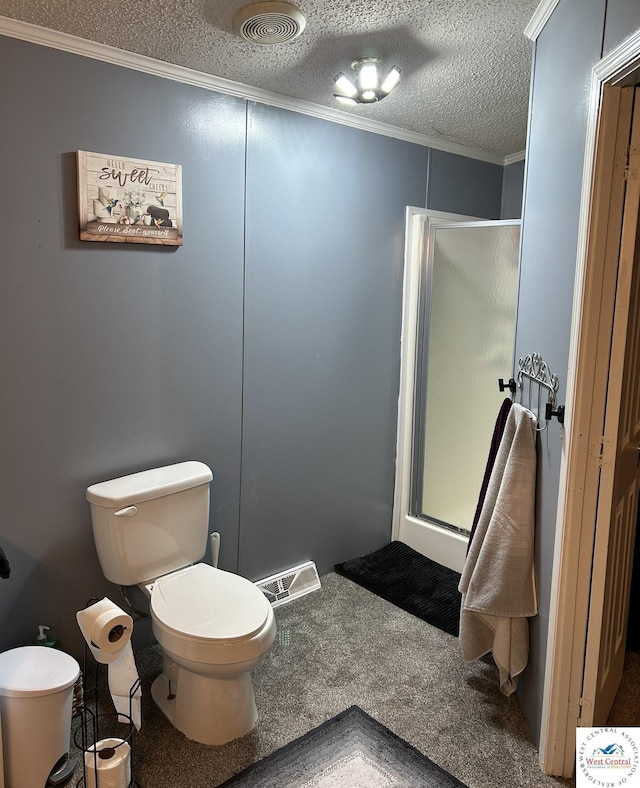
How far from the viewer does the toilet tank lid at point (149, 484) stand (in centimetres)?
208

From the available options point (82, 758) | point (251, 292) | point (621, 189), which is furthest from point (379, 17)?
point (82, 758)

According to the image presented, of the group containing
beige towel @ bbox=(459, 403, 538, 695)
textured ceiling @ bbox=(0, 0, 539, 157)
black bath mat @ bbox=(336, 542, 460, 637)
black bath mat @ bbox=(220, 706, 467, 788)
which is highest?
textured ceiling @ bbox=(0, 0, 539, 157)

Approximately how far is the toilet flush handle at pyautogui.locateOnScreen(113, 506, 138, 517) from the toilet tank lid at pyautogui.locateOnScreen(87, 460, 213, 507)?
2 cm

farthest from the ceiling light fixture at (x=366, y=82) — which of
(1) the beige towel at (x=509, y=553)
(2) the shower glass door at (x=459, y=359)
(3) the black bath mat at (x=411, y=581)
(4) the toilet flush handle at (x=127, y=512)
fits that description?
(3) the black bath mat at (x=411, y=581)

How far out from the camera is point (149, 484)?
2168 mm

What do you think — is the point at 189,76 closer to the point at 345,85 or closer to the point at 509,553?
the point at 345,85

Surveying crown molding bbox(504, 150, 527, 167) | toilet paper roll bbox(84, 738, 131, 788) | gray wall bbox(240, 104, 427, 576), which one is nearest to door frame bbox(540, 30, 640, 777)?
toilet paper roll bbox(84, 738, 131, 788)

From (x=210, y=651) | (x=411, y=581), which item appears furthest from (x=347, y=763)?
(x=411, y=581)

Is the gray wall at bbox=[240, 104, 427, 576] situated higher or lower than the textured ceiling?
lower

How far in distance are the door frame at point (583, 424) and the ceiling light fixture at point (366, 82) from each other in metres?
0.84

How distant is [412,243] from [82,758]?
2.51 m

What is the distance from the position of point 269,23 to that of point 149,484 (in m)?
1.54

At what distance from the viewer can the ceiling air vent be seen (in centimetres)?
174

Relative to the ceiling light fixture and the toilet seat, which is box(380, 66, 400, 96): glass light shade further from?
the toilet seat
